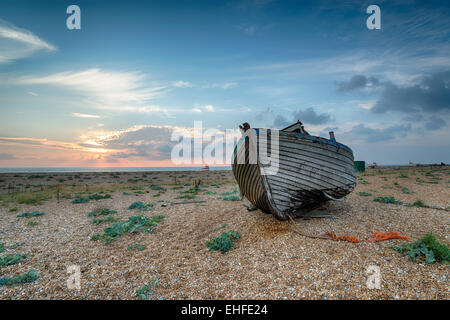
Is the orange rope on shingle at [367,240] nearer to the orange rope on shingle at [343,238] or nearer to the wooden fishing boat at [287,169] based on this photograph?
the orange rope on shingle at [343,238]

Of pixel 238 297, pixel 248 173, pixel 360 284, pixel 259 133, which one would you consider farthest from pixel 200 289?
pixel 259 133

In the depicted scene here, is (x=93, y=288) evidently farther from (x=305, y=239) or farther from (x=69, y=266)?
(x=305, y=239)

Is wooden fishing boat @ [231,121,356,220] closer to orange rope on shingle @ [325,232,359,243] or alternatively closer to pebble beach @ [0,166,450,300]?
pebble beach @ [0,166,450,300]

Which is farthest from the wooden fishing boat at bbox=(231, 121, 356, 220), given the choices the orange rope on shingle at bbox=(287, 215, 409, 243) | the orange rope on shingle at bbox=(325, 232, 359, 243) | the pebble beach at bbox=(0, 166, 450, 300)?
the orange rope on shingle at bbox=(325, 232, 359, 243)

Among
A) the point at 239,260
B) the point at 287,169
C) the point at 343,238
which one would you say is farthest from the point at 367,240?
the point at 239,260

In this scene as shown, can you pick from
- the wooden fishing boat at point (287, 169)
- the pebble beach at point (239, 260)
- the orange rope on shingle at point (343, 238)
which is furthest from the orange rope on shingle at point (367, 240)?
the wooden fishing boat at point (287, 169)

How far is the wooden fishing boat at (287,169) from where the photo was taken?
291 inches

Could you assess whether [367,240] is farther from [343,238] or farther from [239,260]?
[239,260]

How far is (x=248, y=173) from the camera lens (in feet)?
26.8

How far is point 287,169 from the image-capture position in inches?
299

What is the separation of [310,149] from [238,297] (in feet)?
18.1

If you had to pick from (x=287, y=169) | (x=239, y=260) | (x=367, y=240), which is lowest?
(x=239, y=260)

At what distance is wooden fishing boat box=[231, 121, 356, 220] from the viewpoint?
291 inches
